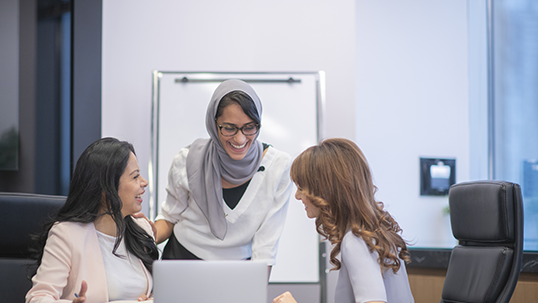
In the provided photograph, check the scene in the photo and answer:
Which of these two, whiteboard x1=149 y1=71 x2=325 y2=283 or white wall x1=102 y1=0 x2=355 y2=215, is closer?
whiteboard x1=149 y1=71 x2=325 y2=283

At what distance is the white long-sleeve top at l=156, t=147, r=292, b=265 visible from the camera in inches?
70.6

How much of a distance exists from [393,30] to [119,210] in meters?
2.59

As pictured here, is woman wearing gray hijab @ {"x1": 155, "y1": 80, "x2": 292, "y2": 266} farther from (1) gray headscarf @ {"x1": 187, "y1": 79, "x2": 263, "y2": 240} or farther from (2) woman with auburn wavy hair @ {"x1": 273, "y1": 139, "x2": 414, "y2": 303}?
(2) woman with auburn wavy hair @ {"x1": 273, "y1": 139, "x2": 414, "y2": 303}

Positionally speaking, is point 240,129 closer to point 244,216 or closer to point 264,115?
point 244,216

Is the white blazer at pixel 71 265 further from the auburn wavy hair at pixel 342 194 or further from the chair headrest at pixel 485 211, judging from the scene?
the chair headrest at pixel 485 211

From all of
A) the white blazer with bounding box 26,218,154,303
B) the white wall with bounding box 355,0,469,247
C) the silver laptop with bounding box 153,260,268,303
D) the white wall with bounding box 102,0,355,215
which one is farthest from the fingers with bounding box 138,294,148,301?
the white wall with bounding box 355,0,469,247

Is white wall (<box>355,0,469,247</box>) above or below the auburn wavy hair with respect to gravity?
above

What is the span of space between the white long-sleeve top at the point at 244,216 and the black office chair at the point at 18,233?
0.48 meters

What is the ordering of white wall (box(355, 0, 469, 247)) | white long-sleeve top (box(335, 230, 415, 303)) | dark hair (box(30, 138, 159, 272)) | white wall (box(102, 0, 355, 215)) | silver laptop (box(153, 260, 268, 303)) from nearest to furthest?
silver laptop (box(153, 260, 268, 303))
white long-sleeve top (box(335, 230, 415, 303))
dark hair (box(30, 138, 159, 272))
white wall (box(102, 0, 355, 215))
white wall (box(355, 0, 469, 247))

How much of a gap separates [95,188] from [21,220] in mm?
394

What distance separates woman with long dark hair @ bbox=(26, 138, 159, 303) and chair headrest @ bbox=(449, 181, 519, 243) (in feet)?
3.81

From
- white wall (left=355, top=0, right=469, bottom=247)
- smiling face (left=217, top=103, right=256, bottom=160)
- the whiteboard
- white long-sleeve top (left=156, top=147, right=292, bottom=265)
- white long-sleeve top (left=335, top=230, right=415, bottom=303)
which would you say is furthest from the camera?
white wall (left=355, top=0, right=469, bottom=247)

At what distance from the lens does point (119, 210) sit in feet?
4.76

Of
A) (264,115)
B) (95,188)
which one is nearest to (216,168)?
(95,188)
